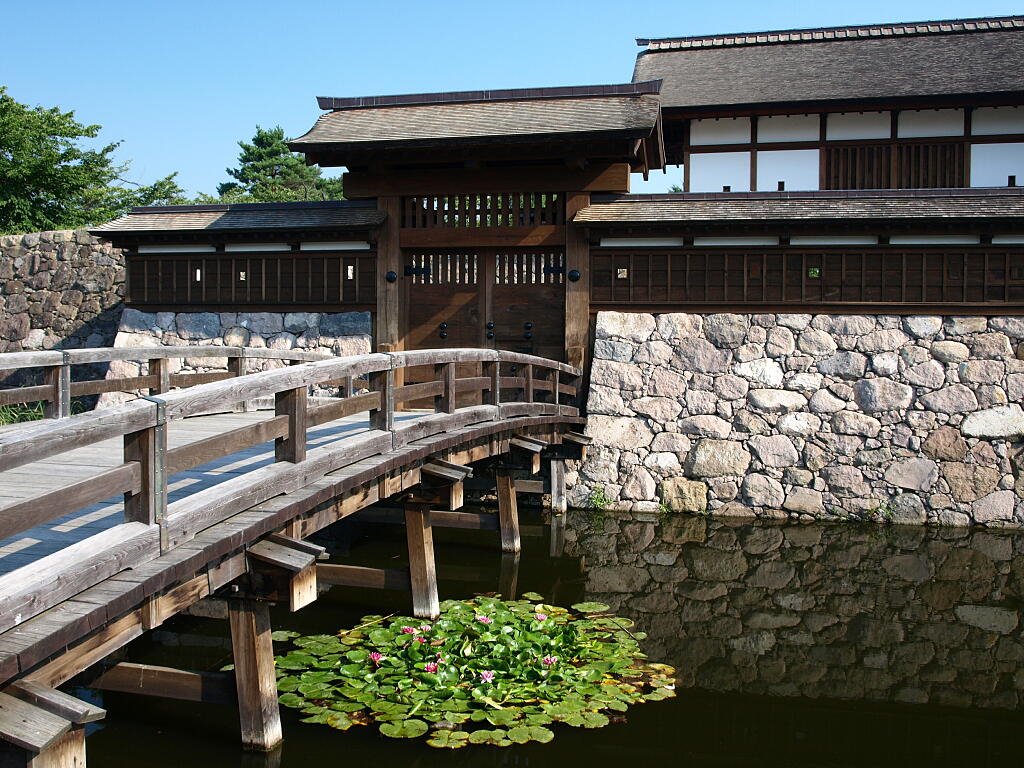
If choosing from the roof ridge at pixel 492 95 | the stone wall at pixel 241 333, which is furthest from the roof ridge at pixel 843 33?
the stone wall at pixel 241 333

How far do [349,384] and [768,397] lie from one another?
20.1 ft

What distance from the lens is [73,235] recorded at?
56.7 feet

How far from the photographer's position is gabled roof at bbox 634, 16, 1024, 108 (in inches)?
633

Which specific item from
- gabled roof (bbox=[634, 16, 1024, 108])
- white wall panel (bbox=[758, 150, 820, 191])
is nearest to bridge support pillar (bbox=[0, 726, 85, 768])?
gabled roof (bbox=[634, 16, 1024, 108])

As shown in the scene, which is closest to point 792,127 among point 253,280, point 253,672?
point 253,280

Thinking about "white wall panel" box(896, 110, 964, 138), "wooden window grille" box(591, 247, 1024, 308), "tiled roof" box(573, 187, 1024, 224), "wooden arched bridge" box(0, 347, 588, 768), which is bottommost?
"wooden arched bridge" box(0, 347, 588, 768)

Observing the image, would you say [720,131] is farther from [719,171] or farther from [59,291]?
[59,291]

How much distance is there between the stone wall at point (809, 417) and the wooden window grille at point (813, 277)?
0.28 meters

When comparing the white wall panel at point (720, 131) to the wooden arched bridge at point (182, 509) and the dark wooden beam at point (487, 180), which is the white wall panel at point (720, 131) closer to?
the dark wooden beam at point (487, 180)

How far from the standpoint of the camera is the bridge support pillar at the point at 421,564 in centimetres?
818

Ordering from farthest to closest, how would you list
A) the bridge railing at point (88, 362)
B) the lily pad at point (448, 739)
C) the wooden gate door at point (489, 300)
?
the wooden gate door at point (489, 300) < the bridge railing at point (88, 362) < the lily pad at point (448, 739)

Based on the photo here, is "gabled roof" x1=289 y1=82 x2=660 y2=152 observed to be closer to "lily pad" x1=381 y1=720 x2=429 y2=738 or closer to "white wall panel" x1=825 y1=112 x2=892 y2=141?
"white wall panel" x1=825 y1=112 x2=892 y2=141

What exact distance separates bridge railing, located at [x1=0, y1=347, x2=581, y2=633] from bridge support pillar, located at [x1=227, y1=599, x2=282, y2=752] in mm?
670

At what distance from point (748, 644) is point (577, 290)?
6609mm
